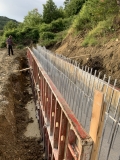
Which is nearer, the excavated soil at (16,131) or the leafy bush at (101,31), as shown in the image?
the excavated soil at (16,131)

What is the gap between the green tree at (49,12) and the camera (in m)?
27.8

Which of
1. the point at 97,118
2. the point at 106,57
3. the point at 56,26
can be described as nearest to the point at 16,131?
the point at 106,57

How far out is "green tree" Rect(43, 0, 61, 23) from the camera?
1094 inches

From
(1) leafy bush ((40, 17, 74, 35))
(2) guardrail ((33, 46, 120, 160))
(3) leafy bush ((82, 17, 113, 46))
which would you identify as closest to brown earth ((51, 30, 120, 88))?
(3) leafy bush ((82, 17, 113, 46))

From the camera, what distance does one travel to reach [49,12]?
91.5ft

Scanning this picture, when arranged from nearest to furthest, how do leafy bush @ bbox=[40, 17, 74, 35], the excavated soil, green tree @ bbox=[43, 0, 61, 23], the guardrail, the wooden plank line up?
the wooden plank < the guardrail < the excavated soil < leafy bush @ bbox=[40, 17, 74, 35] < green tree @ bbox=[43, 0, 61, 23]

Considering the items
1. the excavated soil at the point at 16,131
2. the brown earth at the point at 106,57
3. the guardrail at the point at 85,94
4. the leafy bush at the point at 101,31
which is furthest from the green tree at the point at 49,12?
the guardrail at the point at 85,94

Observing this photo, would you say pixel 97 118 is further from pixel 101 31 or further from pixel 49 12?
pixel 49 12

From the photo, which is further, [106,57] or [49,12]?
[49,12]

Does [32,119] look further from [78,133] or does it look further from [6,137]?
[78,133]

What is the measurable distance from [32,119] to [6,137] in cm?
246

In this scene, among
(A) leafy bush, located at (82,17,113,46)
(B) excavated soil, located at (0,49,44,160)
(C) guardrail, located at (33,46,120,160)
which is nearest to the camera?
(C) guardrail, located at (33,46,120,160)

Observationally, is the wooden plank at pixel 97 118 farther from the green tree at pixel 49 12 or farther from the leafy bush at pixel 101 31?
the green tree at pixel 49 12

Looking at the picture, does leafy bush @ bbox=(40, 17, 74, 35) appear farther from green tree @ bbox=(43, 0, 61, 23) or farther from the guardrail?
the guardrail
